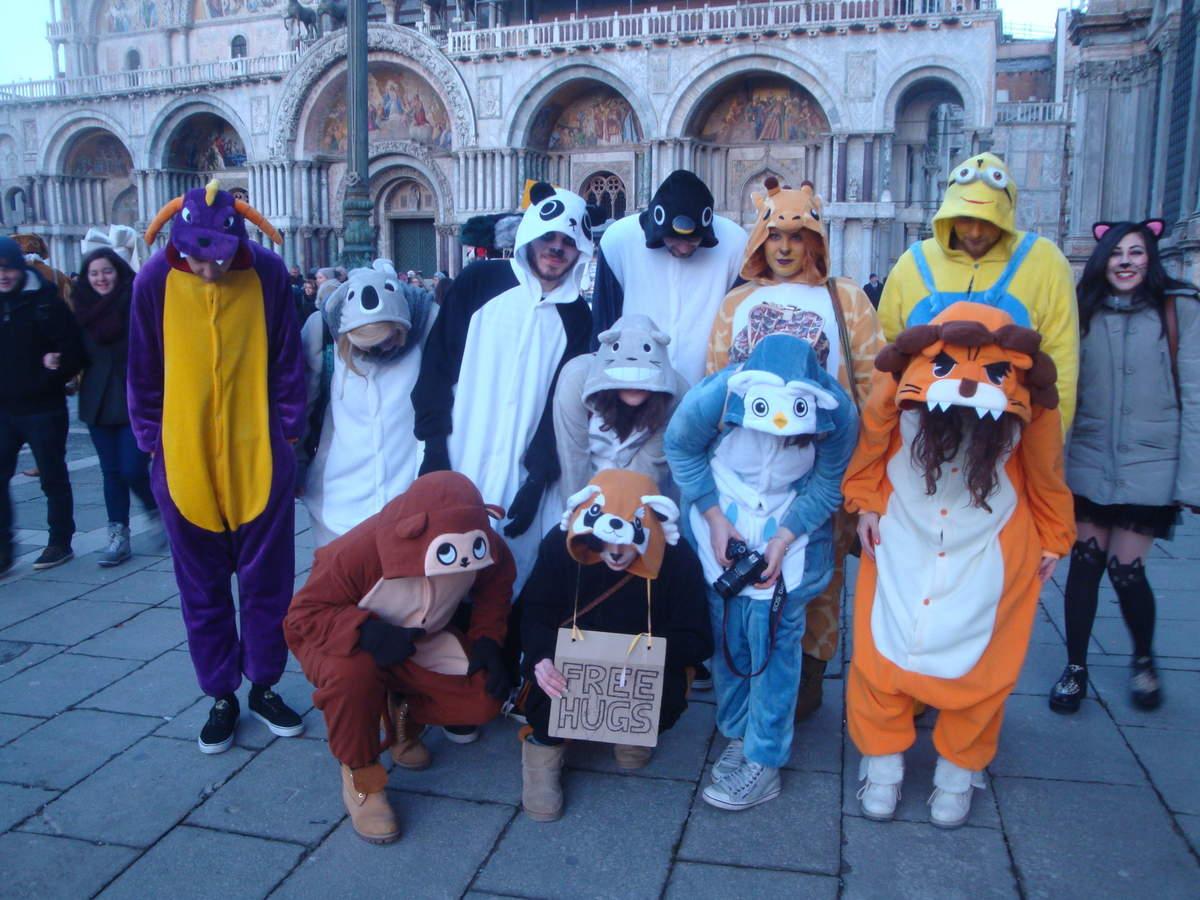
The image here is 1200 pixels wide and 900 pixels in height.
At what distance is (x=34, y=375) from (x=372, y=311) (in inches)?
124

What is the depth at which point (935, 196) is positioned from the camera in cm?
2416

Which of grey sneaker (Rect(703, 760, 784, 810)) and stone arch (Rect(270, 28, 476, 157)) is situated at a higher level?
stone arch (Rect(270, 28, 476, 157))

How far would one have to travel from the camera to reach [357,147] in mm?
9891

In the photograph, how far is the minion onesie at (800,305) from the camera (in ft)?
10.7

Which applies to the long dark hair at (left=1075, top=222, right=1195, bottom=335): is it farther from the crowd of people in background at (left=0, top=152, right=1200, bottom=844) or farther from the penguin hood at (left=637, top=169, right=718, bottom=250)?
the penguin hood at (left=637, top=169, right=718, bottom=250)

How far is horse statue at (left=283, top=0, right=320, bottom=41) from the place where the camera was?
89.7 feet

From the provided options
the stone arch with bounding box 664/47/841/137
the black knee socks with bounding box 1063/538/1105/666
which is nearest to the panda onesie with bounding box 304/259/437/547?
the black knee socks with bounding box 1063/538/1105/666

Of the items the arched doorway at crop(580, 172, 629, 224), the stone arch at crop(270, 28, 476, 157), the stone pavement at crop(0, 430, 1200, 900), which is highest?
the stone arch at crop(270, 28, 476, 157)

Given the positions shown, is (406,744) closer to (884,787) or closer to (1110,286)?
(884,787)

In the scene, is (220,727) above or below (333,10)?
below

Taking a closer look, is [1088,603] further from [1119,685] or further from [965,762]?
[965,762]

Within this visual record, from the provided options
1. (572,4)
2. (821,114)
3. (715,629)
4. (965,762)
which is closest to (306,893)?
(715,629)

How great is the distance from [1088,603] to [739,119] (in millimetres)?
21963

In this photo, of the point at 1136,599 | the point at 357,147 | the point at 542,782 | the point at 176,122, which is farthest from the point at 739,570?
the point at 176,122
